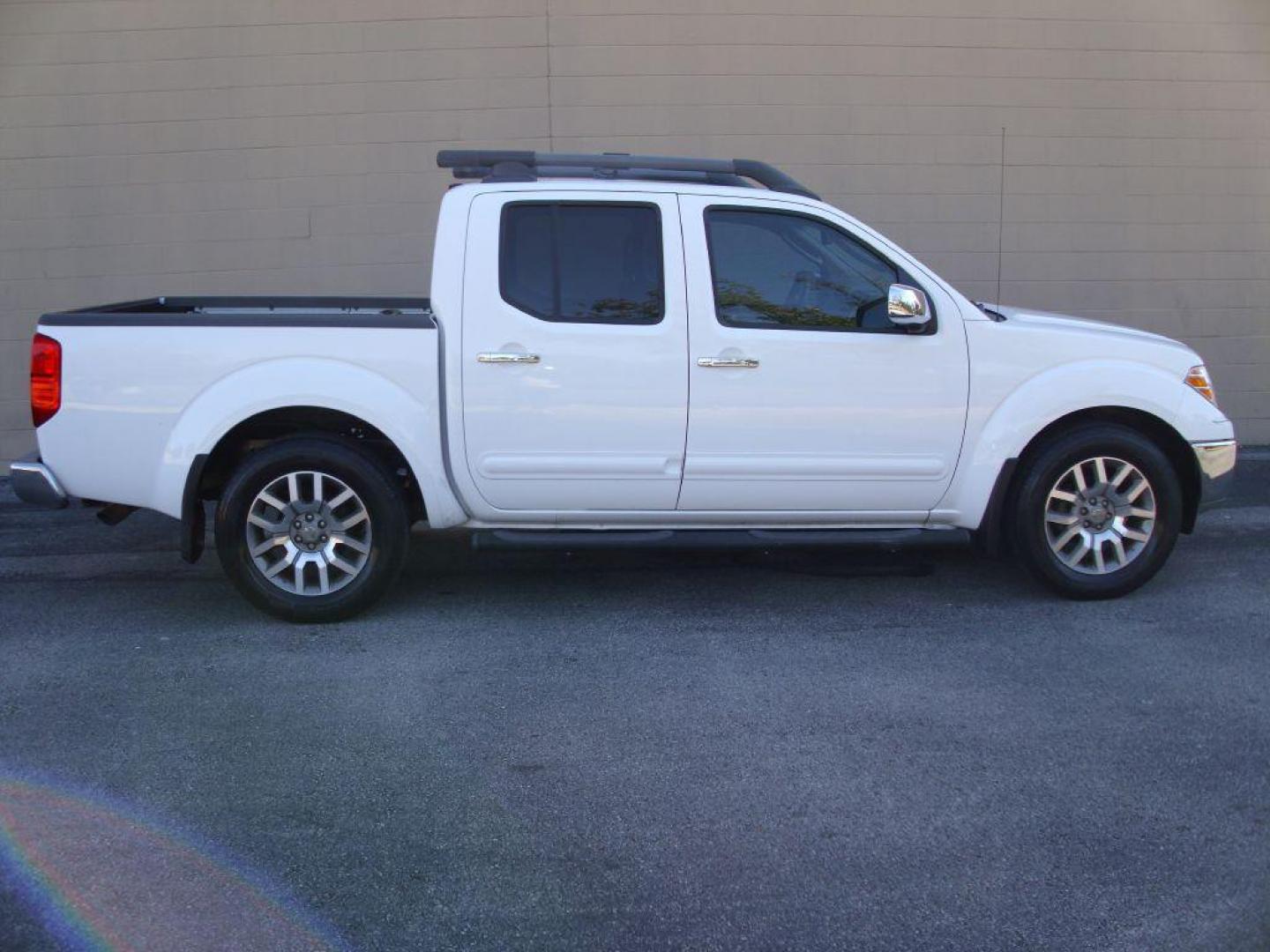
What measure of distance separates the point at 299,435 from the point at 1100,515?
3873 millimetres

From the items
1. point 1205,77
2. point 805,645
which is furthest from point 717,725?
point 1205,77

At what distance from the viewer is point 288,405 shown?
18.6 ft

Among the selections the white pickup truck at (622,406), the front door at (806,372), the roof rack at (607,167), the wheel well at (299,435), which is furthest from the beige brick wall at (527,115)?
the front door at (806,372)

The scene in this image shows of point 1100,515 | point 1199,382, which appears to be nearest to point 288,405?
point 1100,515

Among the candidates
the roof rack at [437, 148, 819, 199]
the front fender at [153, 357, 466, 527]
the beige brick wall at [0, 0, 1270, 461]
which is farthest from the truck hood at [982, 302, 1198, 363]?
the beige brick wall at [0, 0, 1270, 461]

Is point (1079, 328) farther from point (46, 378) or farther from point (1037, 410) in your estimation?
point (46, 378)

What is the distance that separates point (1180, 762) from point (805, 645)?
168cm

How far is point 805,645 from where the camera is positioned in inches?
220

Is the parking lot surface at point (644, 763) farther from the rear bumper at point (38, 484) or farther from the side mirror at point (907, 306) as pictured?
the side mirror at point (907, 306)

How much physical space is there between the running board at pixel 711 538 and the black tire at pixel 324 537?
1.38 feet

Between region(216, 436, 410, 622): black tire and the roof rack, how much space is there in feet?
4.98

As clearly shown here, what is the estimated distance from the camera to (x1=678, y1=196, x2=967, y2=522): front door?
19.0 feet

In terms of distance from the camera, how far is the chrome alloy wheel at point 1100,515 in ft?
19.8

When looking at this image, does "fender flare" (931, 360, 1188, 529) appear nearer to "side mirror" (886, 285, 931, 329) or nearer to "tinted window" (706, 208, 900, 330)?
"side mirror" (886, 285, 931, 329)
